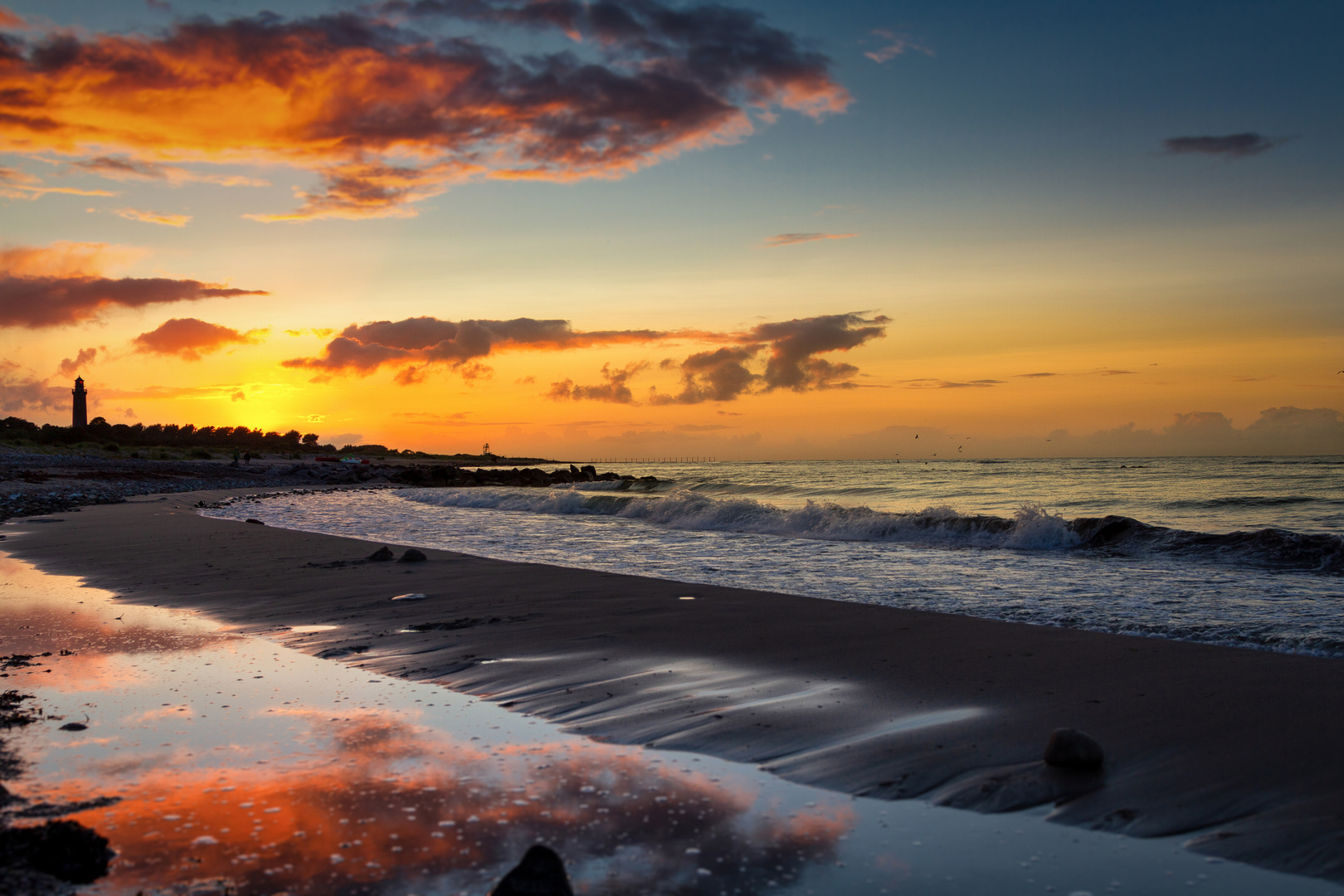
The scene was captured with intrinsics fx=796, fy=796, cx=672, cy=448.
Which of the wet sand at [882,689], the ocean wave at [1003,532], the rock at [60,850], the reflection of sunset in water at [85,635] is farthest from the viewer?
the ocean wave at [1003,532]

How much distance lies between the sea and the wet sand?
153 centimetres

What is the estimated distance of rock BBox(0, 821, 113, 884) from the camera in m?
3.02

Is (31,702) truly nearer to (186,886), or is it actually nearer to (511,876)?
(186,886)

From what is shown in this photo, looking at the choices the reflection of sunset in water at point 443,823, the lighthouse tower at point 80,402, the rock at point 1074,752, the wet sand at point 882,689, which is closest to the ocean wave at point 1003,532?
the wet sand at point 882,689

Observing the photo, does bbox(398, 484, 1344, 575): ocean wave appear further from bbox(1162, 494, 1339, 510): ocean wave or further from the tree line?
the tree line

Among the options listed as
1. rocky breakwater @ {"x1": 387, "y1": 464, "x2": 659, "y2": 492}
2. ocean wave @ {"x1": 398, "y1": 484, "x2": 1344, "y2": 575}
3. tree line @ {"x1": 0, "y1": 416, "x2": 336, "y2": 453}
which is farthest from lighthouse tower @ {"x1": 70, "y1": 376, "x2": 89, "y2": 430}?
ocean wave @ {"x1": 398, "y1": 484, "x2": 1344, "y2": 575}

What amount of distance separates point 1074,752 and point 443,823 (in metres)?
3.29

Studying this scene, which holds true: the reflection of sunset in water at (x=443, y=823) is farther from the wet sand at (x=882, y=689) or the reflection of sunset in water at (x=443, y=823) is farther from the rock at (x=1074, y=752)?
the rock at (x=1074, y=752)

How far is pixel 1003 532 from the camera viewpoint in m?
17.4

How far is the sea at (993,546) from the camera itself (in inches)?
364

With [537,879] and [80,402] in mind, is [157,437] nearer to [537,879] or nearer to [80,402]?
[80,402]

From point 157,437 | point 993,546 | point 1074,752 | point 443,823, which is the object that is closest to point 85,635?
point 443,823

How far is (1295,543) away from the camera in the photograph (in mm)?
13719

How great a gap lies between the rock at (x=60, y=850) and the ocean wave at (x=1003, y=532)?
15285 mm
